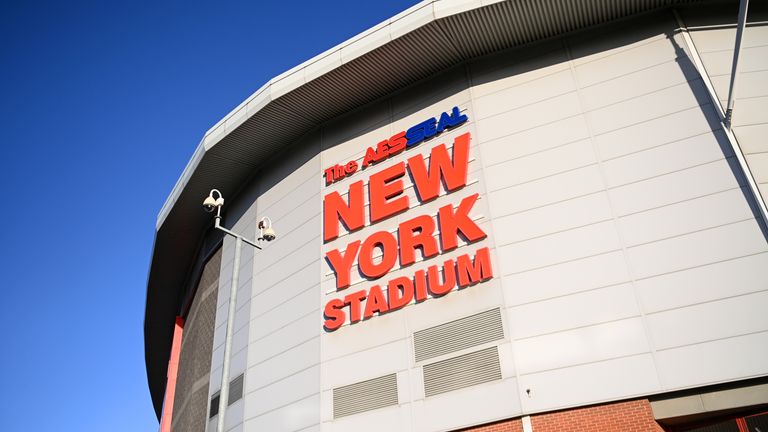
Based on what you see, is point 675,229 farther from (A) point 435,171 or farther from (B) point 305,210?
(B) point 305,210

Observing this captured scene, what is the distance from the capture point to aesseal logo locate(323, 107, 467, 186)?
22.6 meters

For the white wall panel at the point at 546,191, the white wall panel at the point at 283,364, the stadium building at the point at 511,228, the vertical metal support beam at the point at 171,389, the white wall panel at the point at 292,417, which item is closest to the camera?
the stadium building at the point at 511,228

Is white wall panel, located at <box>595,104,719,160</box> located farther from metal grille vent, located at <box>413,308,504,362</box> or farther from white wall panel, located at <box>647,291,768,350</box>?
metal grille vent, located at <box>413,308,504,362</box>

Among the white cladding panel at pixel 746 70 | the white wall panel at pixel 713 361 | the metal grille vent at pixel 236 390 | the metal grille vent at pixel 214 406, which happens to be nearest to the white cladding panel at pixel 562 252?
the white wall panel at pixel 713 361

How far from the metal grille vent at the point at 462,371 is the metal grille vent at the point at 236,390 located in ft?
29.5

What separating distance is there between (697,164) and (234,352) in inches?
751

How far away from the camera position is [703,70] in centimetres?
2003

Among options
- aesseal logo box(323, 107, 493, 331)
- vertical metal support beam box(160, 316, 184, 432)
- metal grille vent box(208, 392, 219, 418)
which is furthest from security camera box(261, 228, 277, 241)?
vertical metal support beam box(160, 316, 184, 432)

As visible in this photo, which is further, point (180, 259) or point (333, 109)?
point (180, 259)

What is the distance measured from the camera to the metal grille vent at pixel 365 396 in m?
19.5

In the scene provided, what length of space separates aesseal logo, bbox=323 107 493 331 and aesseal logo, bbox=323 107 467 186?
0.13ft

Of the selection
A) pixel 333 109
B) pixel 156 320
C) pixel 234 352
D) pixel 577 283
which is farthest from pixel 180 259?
pixel 577 283

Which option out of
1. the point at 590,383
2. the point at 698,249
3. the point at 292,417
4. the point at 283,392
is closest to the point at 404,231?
the point at 283,392

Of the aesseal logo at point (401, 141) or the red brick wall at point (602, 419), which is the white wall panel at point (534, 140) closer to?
the aesseal logo at point (401, 141)
